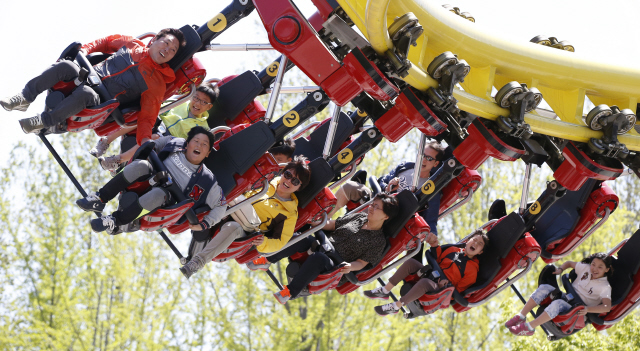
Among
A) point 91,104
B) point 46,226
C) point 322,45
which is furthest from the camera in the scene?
point 46,226

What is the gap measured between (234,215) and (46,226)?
933 cm

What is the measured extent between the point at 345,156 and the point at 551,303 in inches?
122

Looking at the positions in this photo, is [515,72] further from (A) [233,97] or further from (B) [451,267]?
(A) [233,97]

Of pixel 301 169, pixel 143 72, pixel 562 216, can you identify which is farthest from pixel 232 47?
pixel 562 216

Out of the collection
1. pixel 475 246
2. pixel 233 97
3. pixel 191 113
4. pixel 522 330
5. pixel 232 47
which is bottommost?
pixel 522 330

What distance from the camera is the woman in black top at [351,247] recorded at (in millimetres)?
7070

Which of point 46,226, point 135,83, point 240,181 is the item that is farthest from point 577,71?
point 46,226

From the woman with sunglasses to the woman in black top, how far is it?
61 cm

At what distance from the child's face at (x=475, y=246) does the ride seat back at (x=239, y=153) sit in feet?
8.93

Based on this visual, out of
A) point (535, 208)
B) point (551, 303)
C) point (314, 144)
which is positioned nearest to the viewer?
point (535, 208)

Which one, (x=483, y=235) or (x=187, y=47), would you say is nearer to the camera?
(x=187, y=47)

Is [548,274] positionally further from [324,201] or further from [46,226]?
[46,226]

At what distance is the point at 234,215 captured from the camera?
6445mm

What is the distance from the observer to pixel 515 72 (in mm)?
5984
